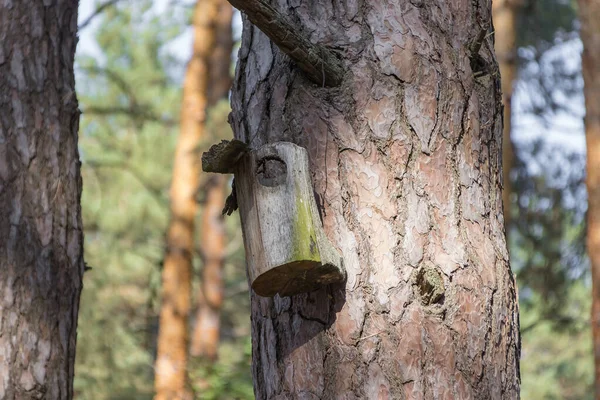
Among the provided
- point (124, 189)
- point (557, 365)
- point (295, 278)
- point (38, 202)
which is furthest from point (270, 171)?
point (557, 365)

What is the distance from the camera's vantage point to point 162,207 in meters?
11.7

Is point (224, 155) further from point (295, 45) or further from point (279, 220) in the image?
point (295, 45)

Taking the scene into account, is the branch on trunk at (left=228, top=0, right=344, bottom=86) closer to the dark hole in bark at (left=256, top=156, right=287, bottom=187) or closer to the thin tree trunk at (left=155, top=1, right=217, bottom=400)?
the dark hole in bark at (left=256, top=156, right=287, bottom=187)

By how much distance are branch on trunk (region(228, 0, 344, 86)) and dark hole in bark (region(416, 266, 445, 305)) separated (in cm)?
49

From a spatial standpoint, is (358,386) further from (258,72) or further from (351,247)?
(258,72)

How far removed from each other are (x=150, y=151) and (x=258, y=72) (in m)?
12.9

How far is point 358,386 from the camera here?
5.16ft

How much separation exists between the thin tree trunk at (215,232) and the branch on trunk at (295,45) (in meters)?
7.72

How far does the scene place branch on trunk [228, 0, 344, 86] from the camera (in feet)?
5.16

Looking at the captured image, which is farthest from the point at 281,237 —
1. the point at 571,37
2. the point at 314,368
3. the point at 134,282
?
the point at 134,282

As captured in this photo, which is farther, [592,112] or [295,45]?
[592,112]

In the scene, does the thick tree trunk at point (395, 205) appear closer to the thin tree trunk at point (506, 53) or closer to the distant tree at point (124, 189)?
the thin tree trunk at point (506, 53)

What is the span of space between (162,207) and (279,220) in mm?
10304

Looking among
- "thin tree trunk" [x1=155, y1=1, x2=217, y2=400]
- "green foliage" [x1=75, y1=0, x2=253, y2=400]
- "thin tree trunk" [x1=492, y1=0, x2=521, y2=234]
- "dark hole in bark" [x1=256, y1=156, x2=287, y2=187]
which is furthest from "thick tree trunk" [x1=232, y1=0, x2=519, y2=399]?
"thin tree trunk" [x1=155, y1=1, x2=217, y2=400]
